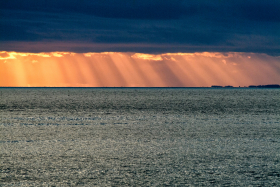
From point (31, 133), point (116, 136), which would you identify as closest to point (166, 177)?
point (116, 136)

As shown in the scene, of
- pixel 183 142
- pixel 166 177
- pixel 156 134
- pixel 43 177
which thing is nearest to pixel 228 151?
pixel 183 142

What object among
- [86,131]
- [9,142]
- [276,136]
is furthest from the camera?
[86,131]

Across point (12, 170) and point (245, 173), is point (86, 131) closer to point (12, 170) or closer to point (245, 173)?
point (12, 170)

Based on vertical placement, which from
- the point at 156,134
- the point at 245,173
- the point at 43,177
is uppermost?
the point at 156,134

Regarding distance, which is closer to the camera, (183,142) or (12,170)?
(12,170)

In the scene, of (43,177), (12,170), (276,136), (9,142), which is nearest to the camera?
(43,177)

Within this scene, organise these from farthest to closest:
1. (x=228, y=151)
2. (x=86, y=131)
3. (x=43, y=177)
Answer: (x=86, y=131), (x=228, y=151), (x=43, y=177)

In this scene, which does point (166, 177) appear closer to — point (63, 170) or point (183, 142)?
point (63, 170)

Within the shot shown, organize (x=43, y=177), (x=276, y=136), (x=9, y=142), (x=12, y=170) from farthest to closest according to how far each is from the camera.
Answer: (x=276, y=136)
(x=9, y=142)
(x=12, y=170)
(x=43, y=177)

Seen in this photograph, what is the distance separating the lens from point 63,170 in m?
14.4

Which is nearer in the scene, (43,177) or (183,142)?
(43,177)

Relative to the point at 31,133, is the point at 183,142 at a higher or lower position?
lower

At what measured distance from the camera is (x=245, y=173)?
552 inches

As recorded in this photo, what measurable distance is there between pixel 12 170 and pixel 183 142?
10.8 metres
